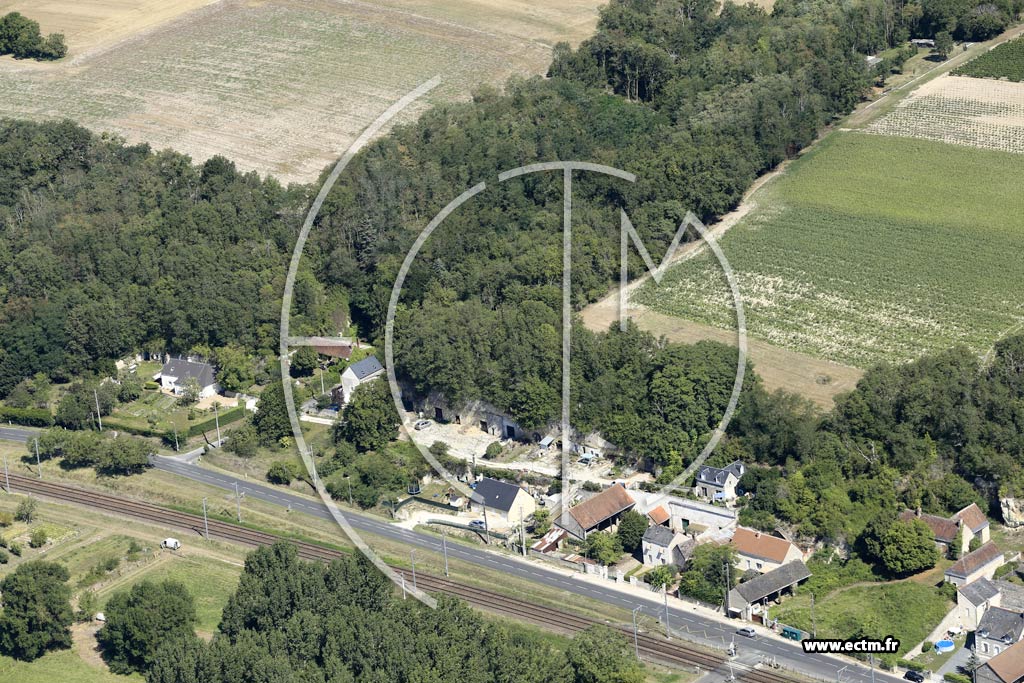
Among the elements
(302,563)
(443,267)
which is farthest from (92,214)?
(302,563)

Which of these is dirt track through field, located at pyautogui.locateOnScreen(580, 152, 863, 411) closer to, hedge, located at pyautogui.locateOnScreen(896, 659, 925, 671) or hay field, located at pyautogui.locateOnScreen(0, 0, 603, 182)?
hedge, located at pyautogui.locateOnScreen(896, 659, 925, 671)

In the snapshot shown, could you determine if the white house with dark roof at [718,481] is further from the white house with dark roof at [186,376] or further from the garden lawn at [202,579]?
the white house with dark roof at [186,376]

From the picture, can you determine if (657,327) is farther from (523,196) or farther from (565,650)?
(565,650)

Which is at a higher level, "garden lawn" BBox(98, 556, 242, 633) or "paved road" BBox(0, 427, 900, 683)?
"paved road" BBox(0, 427, 900, 683)

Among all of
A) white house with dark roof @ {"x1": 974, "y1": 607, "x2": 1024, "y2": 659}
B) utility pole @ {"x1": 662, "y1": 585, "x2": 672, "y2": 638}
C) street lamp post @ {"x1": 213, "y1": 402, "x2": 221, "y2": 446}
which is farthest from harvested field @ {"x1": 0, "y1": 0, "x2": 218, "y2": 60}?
white house with dark roof @ {"x1": 974, "y1": 607, "x2": 1024, "y2": 659}

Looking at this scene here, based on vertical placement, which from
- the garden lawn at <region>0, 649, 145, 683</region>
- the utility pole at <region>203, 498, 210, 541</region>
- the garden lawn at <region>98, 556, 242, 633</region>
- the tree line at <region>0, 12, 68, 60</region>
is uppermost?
the tree line at <region>0, 12, 68, 60</region>
